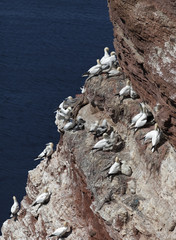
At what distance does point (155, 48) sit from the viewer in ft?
66.3

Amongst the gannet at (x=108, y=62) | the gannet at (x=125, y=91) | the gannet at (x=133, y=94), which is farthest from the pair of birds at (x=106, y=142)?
the gannet at (x=108, y=62)

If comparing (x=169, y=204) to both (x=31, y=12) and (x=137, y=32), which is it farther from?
(x=31, y=12)

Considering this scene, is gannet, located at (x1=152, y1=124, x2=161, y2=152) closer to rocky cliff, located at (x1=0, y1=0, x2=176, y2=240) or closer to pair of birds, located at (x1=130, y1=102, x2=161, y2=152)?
pair of birds, located at (x1=130, y1=102, x2=161, y2=152)

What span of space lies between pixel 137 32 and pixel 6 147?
31085mm

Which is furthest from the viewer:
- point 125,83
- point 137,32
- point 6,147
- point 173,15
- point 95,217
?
point 6,147

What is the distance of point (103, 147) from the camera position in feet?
87.6

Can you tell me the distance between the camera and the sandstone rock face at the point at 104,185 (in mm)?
22859

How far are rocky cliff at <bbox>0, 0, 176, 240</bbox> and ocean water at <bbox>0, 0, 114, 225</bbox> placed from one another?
16.9 m

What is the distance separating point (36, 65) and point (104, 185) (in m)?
36.8

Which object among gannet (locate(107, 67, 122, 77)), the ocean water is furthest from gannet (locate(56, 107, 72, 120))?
the ocean water

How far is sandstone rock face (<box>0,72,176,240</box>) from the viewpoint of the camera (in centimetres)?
2286

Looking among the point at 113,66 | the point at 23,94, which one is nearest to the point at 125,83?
the point at 113,66

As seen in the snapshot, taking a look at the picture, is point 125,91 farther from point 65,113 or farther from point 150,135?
point 65,113

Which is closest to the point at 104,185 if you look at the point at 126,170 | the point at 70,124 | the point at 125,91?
the point at 126,170
